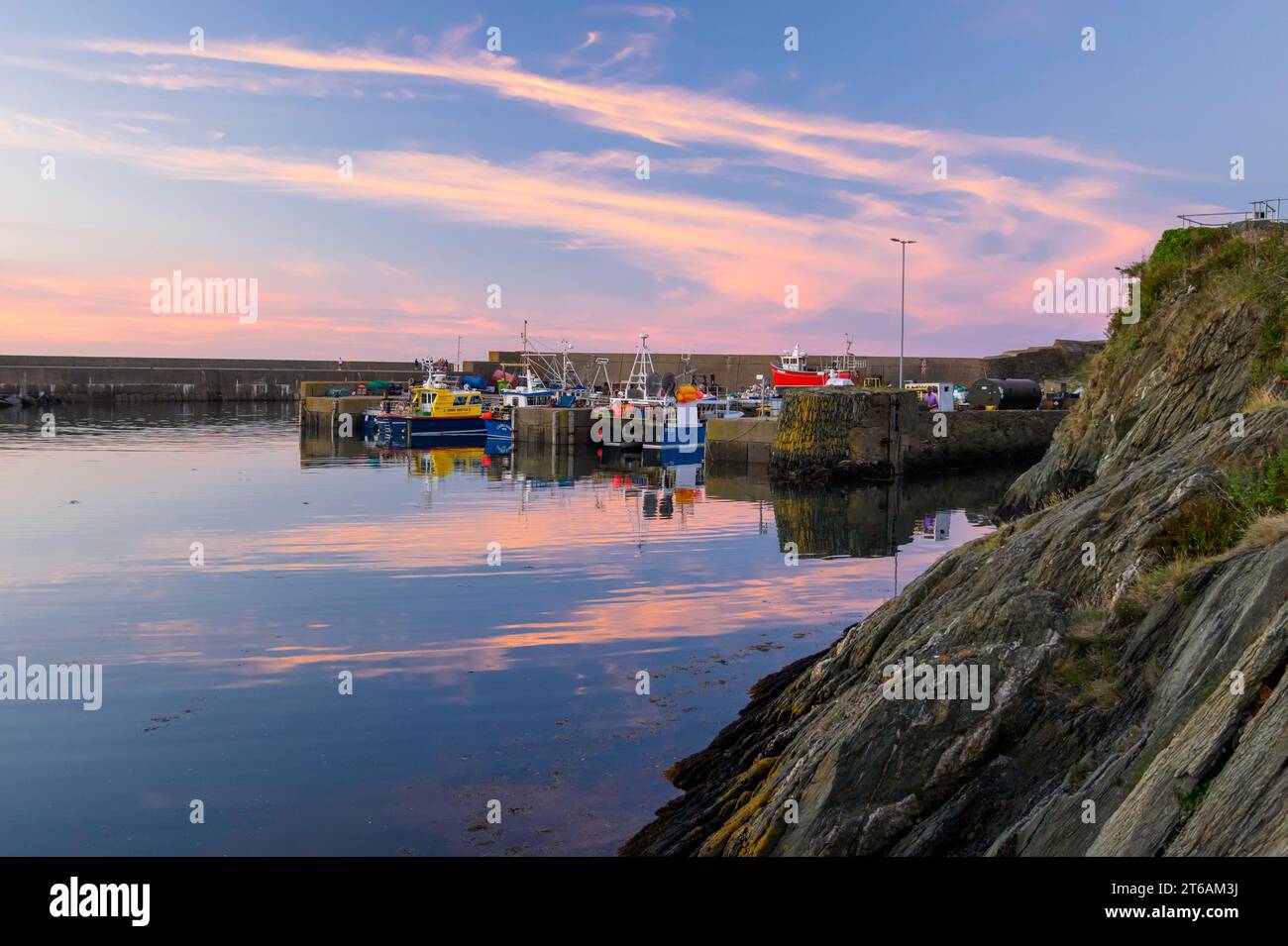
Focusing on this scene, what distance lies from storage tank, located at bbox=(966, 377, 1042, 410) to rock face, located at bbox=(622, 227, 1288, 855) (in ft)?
175

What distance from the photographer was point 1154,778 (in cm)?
643

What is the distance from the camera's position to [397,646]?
18844 millimetres

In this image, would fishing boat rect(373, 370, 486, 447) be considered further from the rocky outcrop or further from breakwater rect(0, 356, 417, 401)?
the rocky outcrop

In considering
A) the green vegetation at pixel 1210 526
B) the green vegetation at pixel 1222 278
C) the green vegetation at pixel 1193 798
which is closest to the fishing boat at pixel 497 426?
the green vegetation at pixel 1222 278

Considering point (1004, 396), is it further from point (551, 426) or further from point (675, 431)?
point (551, 426)

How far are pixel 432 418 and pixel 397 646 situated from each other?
189 ft

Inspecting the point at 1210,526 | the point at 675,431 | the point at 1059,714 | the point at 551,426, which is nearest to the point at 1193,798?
the point at 1059,714

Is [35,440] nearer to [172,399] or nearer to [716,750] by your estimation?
[172,399]

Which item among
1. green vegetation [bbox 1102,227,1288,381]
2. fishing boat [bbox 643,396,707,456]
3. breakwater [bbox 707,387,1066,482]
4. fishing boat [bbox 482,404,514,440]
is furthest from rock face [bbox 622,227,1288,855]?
fishing boat [bbox 482,404,514,440]

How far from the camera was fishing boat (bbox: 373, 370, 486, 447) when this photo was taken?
246 ft

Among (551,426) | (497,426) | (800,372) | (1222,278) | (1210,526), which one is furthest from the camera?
(800,372)

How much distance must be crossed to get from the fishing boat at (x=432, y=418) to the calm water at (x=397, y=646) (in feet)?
101

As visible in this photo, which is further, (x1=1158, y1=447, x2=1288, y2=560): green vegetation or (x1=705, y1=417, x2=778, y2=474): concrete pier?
(x1=705, y1=417, x2=778, y2=474): concrete pier
